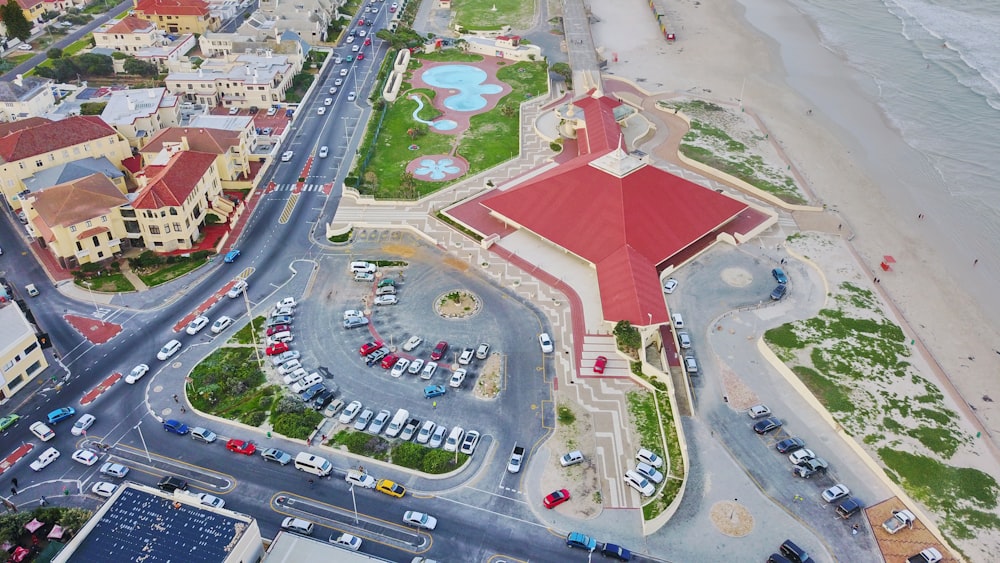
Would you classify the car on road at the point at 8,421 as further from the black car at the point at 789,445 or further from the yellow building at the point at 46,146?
the black car at the point at 789,445

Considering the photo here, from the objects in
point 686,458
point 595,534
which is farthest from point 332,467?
point 686,458

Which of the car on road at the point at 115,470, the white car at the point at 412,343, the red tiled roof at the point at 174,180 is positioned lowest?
the white car at the point at 412,343

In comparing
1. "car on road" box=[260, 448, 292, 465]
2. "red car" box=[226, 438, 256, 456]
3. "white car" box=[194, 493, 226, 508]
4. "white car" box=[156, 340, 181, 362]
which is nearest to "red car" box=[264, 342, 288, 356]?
"white car" box=[156, 340, 181, 362]

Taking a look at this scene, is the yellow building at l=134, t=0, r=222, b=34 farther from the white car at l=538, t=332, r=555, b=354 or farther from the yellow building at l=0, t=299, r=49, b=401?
the white car at l=538, t=332, r=555, b=354

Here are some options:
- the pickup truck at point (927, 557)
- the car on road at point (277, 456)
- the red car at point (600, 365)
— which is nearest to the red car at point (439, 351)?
the red car at point (600, 365)

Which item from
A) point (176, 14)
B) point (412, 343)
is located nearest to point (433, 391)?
point (412, 343)
